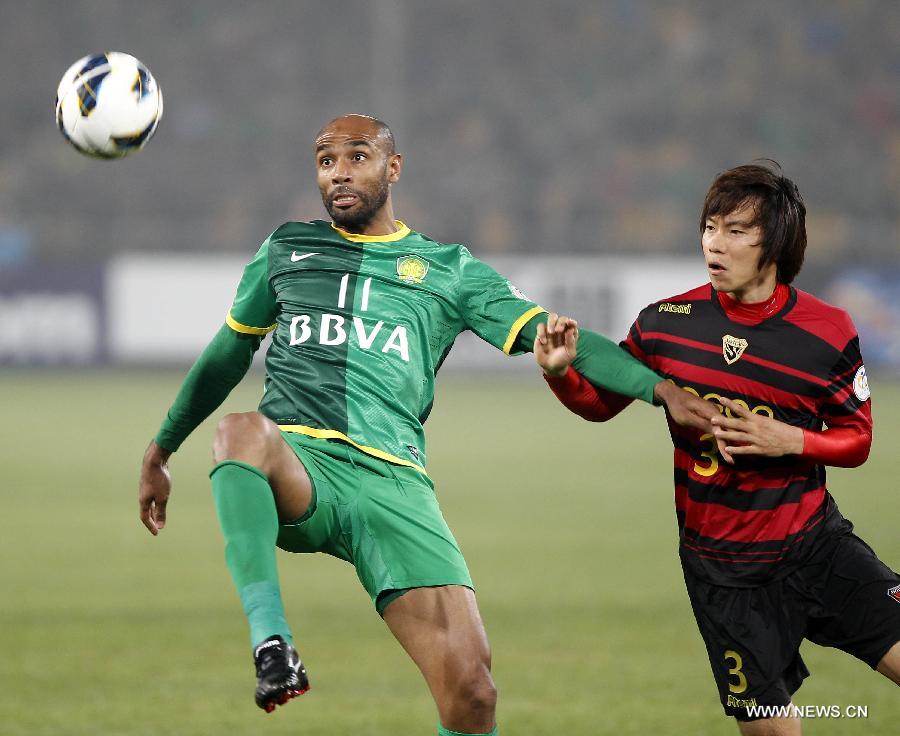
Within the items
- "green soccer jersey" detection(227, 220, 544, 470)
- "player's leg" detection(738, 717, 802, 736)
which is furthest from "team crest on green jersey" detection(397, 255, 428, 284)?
"player's leg" detection(738, 717, 802, 736)

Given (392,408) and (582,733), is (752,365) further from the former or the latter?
(582,733)

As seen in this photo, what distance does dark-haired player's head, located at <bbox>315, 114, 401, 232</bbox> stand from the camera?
14.9ft

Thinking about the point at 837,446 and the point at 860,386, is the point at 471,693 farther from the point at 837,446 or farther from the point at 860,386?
the point at 860,386

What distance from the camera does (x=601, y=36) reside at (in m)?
30.3

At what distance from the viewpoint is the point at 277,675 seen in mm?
3447

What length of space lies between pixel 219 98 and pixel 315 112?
2.11 m

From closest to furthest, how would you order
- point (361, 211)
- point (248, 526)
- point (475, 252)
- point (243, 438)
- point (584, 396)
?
point (248, 526) → point (243, 438) → point (584, 396) → point (361, 211) → point (475, 252)

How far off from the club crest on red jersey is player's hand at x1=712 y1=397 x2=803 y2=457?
227 mm

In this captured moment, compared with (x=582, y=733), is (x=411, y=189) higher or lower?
higher

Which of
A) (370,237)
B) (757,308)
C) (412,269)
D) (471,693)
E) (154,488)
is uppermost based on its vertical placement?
(370,237)

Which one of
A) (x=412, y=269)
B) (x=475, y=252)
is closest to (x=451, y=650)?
(x=412, y=269)

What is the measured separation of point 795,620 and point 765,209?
1.24 meters

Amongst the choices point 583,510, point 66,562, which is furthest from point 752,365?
point 583,510

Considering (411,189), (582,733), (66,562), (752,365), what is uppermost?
(411,189)
